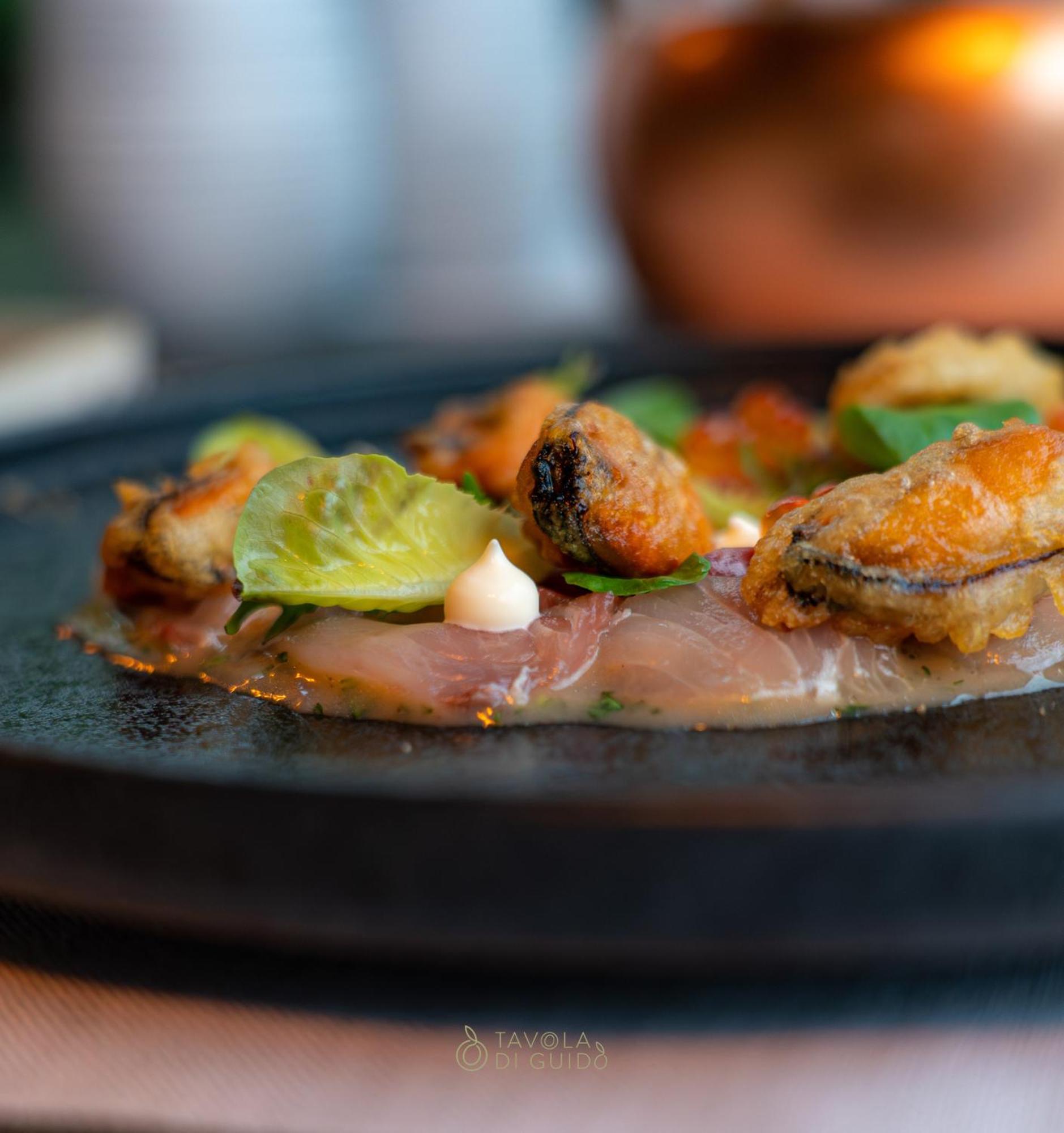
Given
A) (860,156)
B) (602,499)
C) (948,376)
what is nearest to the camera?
(602,499)

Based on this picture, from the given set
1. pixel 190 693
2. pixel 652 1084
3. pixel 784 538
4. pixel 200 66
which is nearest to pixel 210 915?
pixel 652 1084

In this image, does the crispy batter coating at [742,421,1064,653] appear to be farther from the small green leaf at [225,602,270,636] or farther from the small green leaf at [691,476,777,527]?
the small green leaf at [225,602,270,636]

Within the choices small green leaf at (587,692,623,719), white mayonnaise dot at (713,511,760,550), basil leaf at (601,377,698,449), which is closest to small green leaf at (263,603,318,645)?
small green leaf at (587,692,623,719)

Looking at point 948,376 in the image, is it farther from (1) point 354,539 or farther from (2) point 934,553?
(1) point 354,539

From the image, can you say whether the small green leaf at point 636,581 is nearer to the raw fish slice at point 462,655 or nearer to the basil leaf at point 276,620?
the raw fish slice at point 462,655

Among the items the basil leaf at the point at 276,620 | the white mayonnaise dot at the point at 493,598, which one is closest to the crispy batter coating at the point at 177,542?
the basil leaf at the point at 276,620

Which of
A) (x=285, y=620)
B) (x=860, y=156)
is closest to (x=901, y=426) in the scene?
(x=285, y=620)

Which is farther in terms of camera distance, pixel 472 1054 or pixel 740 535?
pixel 740 535
